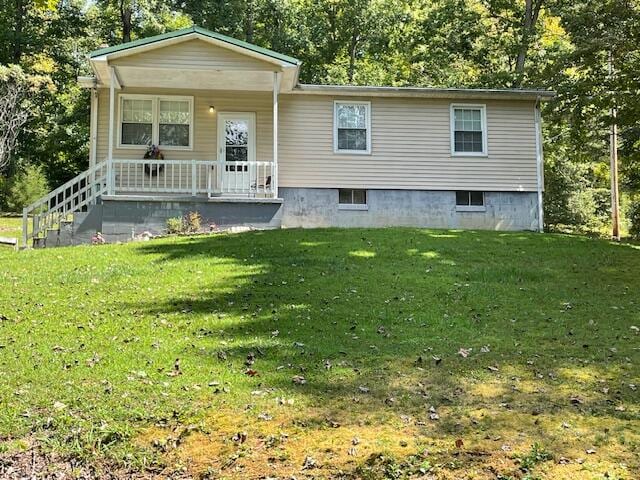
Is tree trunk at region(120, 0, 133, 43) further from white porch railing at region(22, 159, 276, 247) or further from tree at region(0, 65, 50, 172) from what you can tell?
white porch railing at region(22, 159, 276, 247)

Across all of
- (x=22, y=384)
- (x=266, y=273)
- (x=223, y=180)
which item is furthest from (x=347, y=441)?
(x=223, y=180)

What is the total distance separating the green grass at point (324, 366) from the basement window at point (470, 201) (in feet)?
21.3

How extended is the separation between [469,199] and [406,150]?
2182 millimetres

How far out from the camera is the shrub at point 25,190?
21.6 m

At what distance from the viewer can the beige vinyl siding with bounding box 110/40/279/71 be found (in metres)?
13.8

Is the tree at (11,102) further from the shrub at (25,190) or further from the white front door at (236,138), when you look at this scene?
the white front door at (236,138)

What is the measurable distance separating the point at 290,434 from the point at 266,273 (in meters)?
4.89

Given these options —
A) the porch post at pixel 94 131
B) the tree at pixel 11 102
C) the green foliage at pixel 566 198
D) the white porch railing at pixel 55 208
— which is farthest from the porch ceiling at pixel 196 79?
the green foliage at pixel 566 198

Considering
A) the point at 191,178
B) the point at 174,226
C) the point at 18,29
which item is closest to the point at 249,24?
the point at 18,29

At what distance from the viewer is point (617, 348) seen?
576 centimetres

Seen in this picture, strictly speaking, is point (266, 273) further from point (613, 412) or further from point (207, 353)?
point (613, 412)

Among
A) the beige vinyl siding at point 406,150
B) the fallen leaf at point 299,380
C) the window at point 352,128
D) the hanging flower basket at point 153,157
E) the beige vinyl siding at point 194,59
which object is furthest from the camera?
the window at point 352,128

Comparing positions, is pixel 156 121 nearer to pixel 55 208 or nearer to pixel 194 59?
pixel 194 59

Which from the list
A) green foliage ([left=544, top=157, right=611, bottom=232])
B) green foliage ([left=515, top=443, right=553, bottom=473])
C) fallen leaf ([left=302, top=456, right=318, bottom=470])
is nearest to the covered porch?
fallen leaf ([left=302, top=456, right=318, bottom=470])
